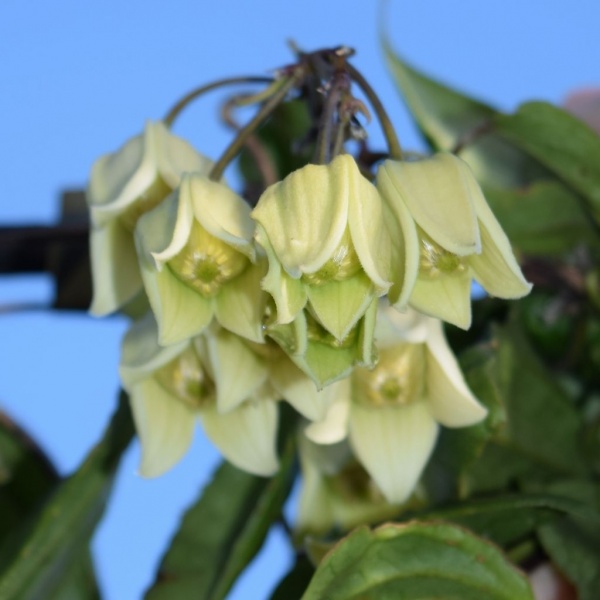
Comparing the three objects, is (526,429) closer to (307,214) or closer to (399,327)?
(399,327)

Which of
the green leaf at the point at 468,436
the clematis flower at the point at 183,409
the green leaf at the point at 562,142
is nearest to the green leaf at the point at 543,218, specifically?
the green leaf at the point at 562,142

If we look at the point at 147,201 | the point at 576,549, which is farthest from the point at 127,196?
the point at 576,549

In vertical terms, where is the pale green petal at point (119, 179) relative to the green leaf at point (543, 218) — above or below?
above

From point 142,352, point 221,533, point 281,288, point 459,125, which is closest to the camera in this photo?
point 281,288

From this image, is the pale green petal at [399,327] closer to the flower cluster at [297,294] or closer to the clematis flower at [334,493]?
the flower cluster at [297,294]

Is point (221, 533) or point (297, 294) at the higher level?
point (297, 294)

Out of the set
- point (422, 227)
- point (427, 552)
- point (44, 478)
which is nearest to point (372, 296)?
point (422, 227)

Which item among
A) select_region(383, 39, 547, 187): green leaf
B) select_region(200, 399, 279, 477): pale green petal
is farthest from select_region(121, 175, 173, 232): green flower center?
select_region(383, 39, 547, 187): green leaf

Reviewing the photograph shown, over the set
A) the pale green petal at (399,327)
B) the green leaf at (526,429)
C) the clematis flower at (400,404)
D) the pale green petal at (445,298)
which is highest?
the pale green petal at (445,298)
